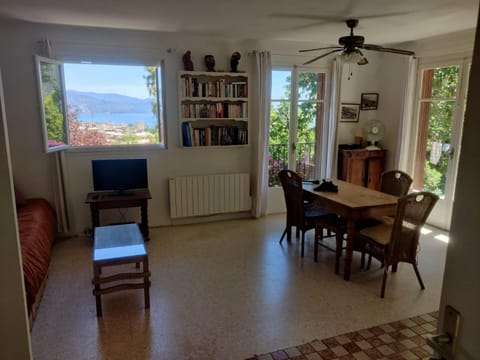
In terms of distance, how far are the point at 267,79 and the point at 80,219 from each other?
10.3ft

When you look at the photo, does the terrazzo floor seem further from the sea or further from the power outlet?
the power outlet

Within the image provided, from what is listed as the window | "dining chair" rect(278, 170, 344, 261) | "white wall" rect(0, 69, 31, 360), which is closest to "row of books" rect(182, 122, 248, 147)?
the window

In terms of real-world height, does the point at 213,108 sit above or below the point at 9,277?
above

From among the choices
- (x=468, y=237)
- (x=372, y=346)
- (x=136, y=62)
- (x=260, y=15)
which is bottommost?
(x=372, y=346)

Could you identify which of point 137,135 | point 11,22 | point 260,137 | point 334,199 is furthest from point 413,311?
point 11,22

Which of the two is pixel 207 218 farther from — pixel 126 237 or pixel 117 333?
pixel 117 333

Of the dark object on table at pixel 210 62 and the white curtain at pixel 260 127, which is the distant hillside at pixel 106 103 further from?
the white curtain at pixel 260 127

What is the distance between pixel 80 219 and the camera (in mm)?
4441

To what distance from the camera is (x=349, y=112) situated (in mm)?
5625

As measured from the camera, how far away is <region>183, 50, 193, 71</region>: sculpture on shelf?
445cm

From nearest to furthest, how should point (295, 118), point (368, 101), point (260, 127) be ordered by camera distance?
point (260, 127) → point (295, 118) → point (368, 101)

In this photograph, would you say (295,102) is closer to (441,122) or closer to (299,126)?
(299,126)

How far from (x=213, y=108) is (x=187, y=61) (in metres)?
0.68

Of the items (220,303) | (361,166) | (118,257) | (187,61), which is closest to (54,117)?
(187,61)
